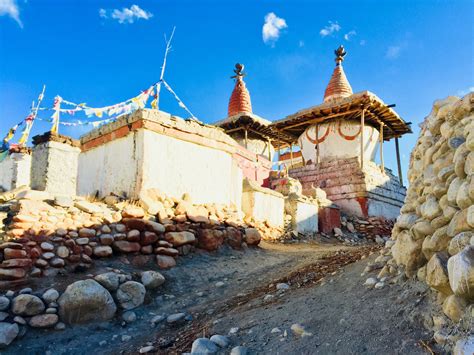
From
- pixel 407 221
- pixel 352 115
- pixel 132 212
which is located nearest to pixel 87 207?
pixel 132 212

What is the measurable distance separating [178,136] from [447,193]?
4.76 metres

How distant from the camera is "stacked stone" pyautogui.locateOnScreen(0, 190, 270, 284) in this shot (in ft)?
13.6

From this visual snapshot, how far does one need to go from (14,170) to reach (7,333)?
39.7 ft

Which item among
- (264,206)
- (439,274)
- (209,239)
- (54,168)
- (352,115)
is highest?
(352,115)

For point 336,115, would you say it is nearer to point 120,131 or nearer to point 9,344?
point 120,131

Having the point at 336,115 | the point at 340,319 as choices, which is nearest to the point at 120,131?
the point at 340,319

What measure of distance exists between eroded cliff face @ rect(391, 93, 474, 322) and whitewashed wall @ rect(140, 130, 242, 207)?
3.91 m

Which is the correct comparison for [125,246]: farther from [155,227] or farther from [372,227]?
[372,227]

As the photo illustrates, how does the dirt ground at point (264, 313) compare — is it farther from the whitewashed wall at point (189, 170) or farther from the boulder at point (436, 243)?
the whitewashed wall at point (189, 170)

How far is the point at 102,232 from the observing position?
194 inches

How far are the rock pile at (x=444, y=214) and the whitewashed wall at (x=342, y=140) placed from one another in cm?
1270

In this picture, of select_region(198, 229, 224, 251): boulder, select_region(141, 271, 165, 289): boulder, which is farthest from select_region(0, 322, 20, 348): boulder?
select_region(198, 229, 224, 251): boulder

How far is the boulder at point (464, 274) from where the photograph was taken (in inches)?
74.5

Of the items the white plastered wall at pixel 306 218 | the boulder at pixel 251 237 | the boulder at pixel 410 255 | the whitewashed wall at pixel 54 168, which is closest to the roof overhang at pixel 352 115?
the white plastered wall at pixel 306 218
